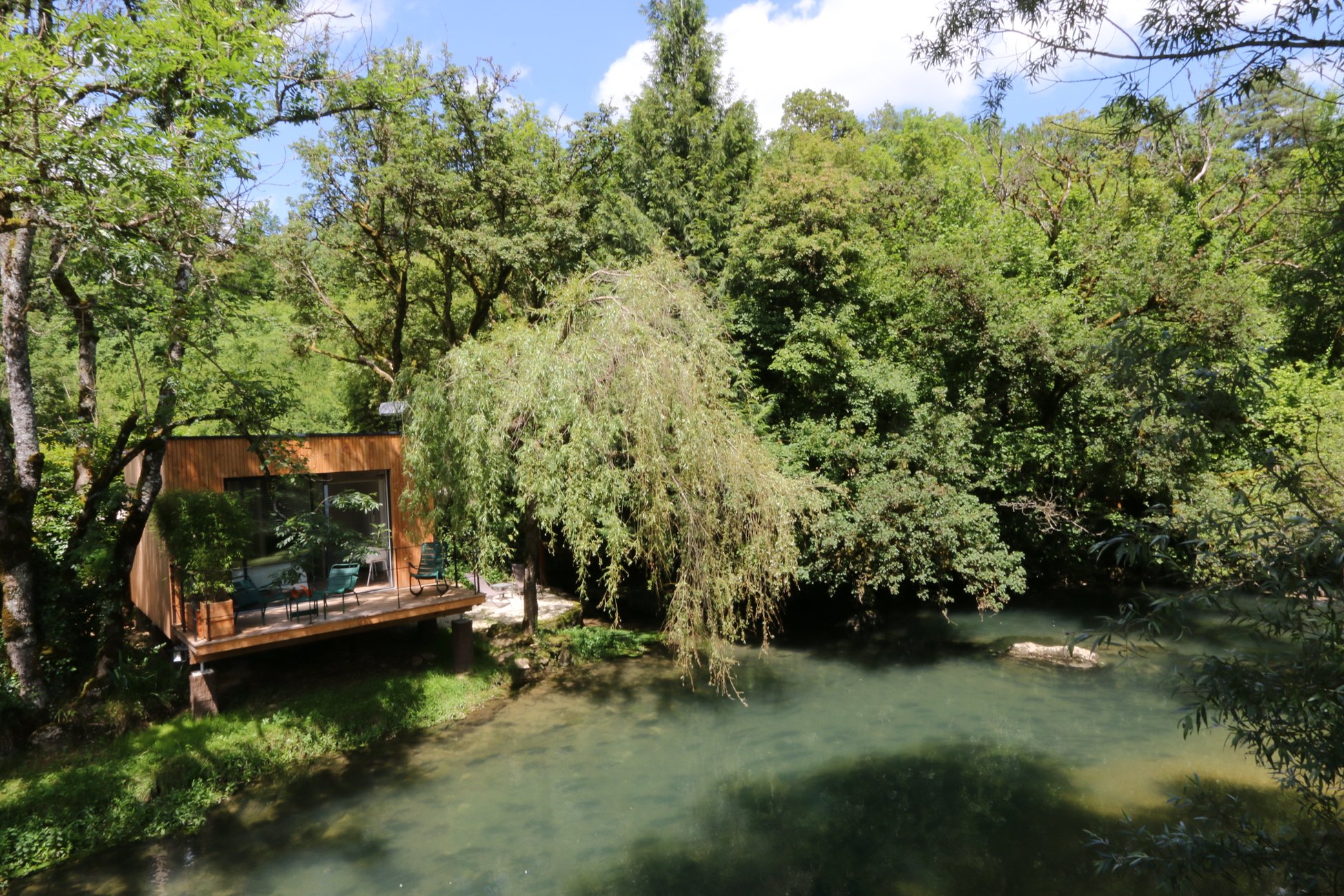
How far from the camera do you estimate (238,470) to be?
41.1ft

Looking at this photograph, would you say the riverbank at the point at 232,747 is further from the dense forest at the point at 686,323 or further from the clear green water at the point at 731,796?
the dense forest at the point at 686,323

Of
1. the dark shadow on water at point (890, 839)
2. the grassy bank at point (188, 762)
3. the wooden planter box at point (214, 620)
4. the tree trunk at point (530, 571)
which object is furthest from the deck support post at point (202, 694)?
the dark shadow on water at point (890, 839)

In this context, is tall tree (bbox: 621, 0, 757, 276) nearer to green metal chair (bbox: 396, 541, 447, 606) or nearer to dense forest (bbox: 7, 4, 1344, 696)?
dense forest (bbox: 7, 4, 1344, 696)

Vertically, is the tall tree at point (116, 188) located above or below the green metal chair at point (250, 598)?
above

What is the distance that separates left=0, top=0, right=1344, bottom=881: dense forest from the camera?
8.32m

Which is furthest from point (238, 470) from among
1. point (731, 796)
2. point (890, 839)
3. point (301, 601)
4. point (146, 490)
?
point (890, 839)

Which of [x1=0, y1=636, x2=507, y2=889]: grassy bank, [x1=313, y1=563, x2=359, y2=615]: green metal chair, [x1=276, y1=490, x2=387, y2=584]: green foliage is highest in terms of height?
[x1=276, y1=490, x2=387, y2=584]: green foliage

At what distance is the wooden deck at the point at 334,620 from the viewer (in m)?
10.7

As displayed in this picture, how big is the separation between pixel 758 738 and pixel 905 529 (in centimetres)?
539

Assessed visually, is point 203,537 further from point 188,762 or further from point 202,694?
point 188,762

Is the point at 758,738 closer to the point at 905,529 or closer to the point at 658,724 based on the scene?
the point at 658,724

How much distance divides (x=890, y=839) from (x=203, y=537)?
9.72 m

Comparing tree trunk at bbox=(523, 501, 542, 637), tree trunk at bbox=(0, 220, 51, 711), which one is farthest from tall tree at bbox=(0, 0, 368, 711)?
tree trunk at bbox=(523, 501, 542, 637)

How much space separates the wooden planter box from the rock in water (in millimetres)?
13806
